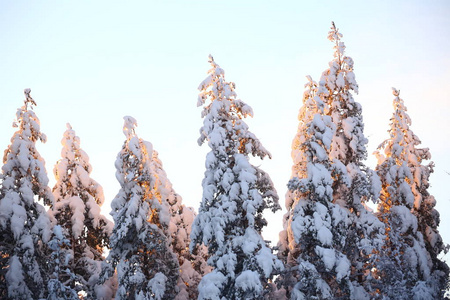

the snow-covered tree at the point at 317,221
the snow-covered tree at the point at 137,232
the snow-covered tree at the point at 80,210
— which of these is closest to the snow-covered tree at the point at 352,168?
the snow-covered tree at the point at 317,221

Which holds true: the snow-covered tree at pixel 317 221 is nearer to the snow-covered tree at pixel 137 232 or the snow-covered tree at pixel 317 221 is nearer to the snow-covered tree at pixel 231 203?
the snow-covered tree at pixel 231 203

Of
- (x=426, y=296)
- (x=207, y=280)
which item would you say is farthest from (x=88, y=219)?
(x=426, y=296)

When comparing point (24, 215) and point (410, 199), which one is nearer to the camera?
point (24, 215)

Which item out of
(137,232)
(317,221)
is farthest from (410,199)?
(137,232)

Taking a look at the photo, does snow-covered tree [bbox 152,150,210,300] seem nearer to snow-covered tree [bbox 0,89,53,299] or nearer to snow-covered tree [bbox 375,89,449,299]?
snow-covered tree [bbox 0,89,53,299]

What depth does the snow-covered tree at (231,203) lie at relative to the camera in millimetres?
18703

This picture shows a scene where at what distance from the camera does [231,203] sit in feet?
64.2

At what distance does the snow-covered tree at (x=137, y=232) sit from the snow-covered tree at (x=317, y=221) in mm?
6330

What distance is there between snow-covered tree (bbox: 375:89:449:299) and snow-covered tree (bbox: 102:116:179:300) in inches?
531

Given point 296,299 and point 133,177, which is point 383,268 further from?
point 133,177

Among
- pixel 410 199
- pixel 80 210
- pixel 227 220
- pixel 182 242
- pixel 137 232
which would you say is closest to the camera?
pixel 227 220

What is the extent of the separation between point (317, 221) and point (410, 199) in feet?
38.2

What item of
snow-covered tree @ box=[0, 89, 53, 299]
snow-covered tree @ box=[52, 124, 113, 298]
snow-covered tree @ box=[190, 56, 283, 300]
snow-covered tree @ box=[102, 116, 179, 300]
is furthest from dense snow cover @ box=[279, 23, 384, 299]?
snow-covered tree @ box=[0, 89, 53, 299]

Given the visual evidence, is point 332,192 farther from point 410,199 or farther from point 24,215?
point 24,215
